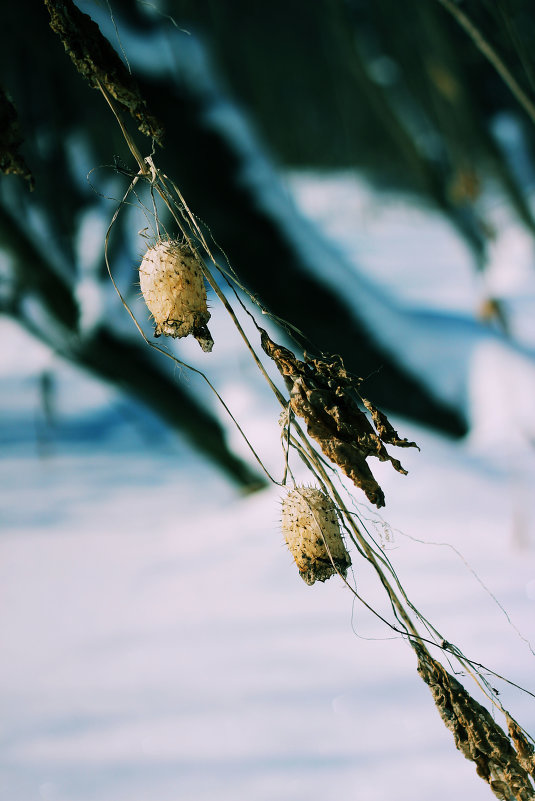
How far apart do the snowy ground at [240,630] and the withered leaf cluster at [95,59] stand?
337mm

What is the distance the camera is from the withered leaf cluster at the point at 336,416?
0.48 metres

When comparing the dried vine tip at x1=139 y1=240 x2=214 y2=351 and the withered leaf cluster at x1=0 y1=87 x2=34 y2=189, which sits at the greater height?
the withered leaf cluster at x1=0 y1=87 x2=34 y2=189

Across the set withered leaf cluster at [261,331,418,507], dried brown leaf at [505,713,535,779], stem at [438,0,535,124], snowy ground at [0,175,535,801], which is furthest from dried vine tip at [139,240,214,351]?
stem at [438,0,535,124]

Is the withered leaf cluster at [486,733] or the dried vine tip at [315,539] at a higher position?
the dried vine tip at [315,539]

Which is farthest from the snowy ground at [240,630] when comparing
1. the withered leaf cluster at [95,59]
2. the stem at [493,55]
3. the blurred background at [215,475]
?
the stem at [493,55]

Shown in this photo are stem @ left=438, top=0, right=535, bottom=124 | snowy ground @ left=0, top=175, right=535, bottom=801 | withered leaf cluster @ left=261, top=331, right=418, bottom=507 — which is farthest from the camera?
stem @ left=438, top=0, right=535, bottom=124

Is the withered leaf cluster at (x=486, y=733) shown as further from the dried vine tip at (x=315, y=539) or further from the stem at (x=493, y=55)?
the stem at (x=493, y=55)

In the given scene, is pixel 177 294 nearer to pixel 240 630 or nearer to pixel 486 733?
pixel 486 733

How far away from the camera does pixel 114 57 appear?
0.50 metres

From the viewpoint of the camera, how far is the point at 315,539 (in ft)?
1.68

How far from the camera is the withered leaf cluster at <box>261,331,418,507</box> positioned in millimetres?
482

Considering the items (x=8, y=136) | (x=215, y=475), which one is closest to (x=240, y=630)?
(x=8, y=136)

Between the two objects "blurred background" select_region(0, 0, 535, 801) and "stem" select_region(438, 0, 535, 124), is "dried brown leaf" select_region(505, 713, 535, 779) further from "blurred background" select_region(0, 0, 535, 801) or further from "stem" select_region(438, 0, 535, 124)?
"stem" select_region(438, 0, 535, 124)

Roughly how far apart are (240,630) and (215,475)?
1094 millimetres
